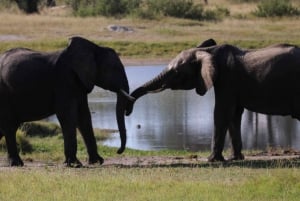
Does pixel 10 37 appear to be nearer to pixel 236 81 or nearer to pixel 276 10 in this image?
pixel 276 10

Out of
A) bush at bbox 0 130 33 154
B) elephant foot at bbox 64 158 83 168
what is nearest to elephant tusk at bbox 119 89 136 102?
elephant foot at bbox 64 158 83 168

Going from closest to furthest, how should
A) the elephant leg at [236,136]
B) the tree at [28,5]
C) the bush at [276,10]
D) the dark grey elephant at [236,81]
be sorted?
the dark grey elephant at [236,81] → the elephant leg at [236,136] → the bush at [276,10] → the tree at [28,5]

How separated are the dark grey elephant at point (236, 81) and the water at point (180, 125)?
457 centimetres

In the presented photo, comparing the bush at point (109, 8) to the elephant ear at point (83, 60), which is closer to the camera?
the elephant ear at point (83, 60)

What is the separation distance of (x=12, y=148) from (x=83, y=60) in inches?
77.5

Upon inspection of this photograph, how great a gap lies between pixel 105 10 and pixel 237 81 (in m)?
47.6

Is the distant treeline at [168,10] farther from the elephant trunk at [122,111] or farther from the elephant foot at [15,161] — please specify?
the elephant foot at [15,161]

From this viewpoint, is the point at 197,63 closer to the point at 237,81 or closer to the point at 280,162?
the point at 237,81

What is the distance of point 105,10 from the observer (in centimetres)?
6381

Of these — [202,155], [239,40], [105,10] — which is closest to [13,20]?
[105,10]

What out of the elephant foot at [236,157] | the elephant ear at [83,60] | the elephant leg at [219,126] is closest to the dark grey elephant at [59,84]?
the elephant ear at [83,60]

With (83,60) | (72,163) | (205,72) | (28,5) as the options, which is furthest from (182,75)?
(28,5)

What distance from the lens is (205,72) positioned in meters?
16.5

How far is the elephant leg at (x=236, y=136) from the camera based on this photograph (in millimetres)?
17047
